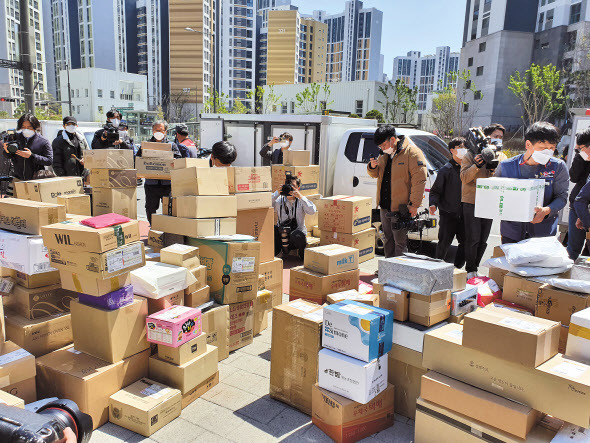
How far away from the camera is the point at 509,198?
347 centimetres

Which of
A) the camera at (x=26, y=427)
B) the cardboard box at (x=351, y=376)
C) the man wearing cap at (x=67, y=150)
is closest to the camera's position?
the camera at (x=26, y=427)

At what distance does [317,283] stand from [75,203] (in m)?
2.49

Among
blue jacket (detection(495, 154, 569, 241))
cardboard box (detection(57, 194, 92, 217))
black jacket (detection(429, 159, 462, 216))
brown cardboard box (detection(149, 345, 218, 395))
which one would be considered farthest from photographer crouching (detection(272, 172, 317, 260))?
brown cardboard box (detection(149, 345, 218, 395))

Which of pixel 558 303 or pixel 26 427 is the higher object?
pixel 26 427

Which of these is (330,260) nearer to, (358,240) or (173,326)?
(173,326)

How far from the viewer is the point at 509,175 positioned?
386 cm

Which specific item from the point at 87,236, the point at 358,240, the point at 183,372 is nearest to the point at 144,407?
the point at 183,372

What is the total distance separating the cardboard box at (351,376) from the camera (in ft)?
8.27

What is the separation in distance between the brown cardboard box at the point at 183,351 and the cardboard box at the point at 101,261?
619 millimetres

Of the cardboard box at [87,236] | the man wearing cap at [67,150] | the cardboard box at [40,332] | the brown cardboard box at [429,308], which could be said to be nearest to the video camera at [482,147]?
the brown cardboard box at [429,308]

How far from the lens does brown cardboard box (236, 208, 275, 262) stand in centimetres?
463

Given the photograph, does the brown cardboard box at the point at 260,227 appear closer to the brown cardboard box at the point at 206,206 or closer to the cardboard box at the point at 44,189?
the brown cardboard box at the point at 206,206

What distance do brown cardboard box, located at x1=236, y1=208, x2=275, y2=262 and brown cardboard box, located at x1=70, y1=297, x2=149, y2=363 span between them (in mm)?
1718

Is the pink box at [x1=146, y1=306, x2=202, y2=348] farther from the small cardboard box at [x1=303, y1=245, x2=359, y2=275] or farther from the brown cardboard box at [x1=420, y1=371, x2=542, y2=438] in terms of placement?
the brown cardboard box at [x1=420, y1=371, x2=542, y2=438]
